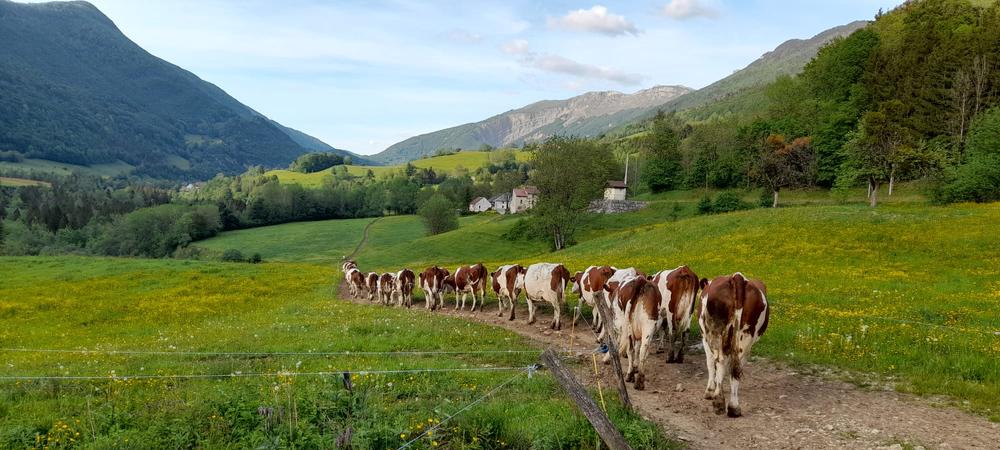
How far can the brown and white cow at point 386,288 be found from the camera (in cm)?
3065

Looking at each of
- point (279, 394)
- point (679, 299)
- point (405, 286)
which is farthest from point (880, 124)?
point (279, 394)

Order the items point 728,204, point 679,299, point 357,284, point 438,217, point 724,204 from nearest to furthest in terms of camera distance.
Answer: point 679,299 < point 357,284 < point 728,204 < point 724,204 < point 438,217

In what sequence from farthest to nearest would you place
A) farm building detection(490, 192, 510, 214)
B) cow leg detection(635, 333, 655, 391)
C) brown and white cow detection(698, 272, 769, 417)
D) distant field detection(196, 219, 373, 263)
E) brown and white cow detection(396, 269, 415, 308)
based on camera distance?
farm building detection(490, 192, 510, 214) → distant field detection(196, 219, 373, 263) → brown and white cow detection(396, 269, 415, 308) → cow leg detection(635, 333, 655, 391) → brown and white cow detection(698, 272, 769, 417)

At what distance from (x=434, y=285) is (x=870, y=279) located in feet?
66.6

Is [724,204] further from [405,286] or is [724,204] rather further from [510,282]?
[510,282]

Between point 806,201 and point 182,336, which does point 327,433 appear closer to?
point 182,336

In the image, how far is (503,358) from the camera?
516 inches

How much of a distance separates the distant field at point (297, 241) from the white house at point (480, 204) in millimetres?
32853

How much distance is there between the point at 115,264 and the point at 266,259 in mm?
40986

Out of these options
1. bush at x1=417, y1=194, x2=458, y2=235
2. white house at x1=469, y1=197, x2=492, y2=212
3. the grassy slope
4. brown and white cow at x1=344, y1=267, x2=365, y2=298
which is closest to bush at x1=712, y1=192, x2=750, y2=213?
bush at x1=417, y1=194, x2=458, y2=235

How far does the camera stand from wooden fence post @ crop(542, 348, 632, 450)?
636cm

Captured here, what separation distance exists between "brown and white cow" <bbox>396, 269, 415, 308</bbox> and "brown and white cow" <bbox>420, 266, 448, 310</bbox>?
1779 millimetres

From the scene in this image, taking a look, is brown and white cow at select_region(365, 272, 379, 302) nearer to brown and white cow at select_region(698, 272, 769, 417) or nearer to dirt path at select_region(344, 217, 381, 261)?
brown and white cow at select_region(698, 272, 769, 417)

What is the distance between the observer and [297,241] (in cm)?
10094
